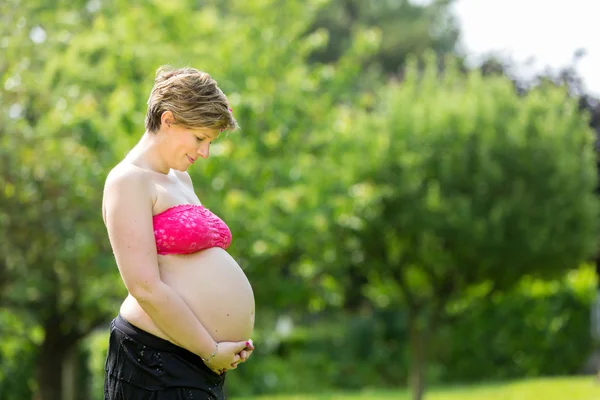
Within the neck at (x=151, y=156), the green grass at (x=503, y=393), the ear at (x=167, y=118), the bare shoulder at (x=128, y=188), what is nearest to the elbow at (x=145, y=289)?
the bare shoulder at (x=128, y=188)

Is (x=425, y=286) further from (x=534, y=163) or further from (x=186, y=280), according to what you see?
(x=186, y=280)

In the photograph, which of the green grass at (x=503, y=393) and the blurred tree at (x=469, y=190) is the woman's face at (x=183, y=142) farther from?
the green grass at (x=503, y=393)

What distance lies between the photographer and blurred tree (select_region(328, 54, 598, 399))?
38.3 ft

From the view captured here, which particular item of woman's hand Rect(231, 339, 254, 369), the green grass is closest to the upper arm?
woman's hand Rect(231, 339, 254, 369)

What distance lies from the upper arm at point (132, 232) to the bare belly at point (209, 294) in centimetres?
12

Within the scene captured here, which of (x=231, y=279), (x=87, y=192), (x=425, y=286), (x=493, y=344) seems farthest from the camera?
(x=493, y=344)

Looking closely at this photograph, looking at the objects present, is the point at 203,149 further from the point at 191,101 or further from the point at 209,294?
the point at 209,294

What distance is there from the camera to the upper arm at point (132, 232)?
9.11 feet

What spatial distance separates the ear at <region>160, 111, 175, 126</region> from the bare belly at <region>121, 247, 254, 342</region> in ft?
1.36

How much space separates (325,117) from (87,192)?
310 centimetres

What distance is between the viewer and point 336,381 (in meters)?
17.4

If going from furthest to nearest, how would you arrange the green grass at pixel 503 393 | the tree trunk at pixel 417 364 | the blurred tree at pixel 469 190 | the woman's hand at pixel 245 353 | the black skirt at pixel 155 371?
the green grass at pixel 503 393 < the tree trunk at pixel 417 364 < the blurred tree at pixel 469 190 < the woman's hand at pixel 245 353 < the black skirt at pixel 155 371

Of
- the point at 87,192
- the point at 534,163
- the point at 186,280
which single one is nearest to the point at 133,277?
the point at 186,280

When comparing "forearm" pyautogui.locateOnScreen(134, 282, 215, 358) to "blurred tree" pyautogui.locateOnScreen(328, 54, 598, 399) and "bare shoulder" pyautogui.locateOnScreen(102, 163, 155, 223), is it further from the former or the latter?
"blurred tree" pyautogui.locateOnScreen(328, 54, 598, 399)
